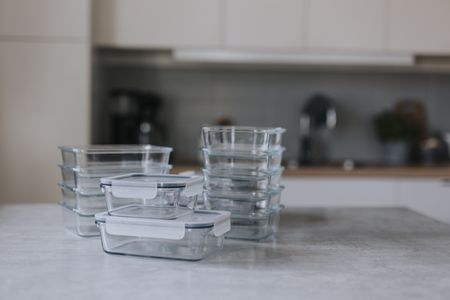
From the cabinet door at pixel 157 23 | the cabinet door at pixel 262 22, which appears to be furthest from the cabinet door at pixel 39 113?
the cabinet door at pixel 262 22

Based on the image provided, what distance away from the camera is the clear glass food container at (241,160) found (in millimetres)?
1232

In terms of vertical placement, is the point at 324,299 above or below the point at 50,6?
below

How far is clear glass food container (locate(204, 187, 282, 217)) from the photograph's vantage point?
4.00 feet

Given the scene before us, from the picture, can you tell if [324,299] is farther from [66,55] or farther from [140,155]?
[66,55]

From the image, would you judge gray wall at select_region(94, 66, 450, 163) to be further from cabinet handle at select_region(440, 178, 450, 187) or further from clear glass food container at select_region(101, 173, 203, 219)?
clear glass food container at select_region(101, 173, 203, 219)

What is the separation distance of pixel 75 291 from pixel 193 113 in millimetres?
2710

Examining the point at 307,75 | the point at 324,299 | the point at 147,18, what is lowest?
the point at 324,299

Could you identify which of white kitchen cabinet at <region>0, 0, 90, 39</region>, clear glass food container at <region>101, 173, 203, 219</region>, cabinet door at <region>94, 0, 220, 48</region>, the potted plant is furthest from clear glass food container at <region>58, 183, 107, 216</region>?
the potted plant

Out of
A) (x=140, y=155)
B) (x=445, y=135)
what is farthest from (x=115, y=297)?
(x=445, y=135)

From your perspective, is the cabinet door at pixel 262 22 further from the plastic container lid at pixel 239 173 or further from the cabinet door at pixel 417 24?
the plastic container lid at pixel 239 173

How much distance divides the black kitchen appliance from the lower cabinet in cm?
79

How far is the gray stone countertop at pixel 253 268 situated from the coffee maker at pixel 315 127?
200 cm

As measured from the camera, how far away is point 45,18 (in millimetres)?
2848

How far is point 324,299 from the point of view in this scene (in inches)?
32.1
